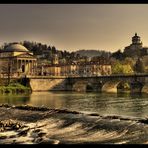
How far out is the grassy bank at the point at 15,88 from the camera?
78162 mm

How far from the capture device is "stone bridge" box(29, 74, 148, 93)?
78500mm

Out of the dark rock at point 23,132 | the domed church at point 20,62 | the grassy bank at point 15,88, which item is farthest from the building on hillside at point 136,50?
the dark rock at point 23,132

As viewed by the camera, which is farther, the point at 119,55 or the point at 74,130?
the point at 119,55

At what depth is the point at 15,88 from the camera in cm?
7969

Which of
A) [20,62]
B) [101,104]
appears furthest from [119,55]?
[101,104]

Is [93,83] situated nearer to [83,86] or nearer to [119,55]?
[83,86]

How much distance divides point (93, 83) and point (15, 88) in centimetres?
1809

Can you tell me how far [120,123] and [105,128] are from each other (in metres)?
1.54

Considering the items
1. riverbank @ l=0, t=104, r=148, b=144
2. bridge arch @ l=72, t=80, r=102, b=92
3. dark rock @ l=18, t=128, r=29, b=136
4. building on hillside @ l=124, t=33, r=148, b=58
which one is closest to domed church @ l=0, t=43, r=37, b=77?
bridge arch @ l=72, t=80, r=102, b=92

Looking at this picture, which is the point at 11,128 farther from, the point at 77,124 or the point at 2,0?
the point at 2,0

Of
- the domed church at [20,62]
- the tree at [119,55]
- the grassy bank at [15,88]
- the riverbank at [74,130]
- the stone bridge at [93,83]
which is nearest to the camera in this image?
the riverbank at [74,130]

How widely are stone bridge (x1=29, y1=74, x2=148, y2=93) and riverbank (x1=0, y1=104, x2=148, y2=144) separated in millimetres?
48684

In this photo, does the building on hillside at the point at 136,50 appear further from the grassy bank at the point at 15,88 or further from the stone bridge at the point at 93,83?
the grassy bank at the point at 15,88

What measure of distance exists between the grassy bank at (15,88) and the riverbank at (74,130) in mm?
47254
